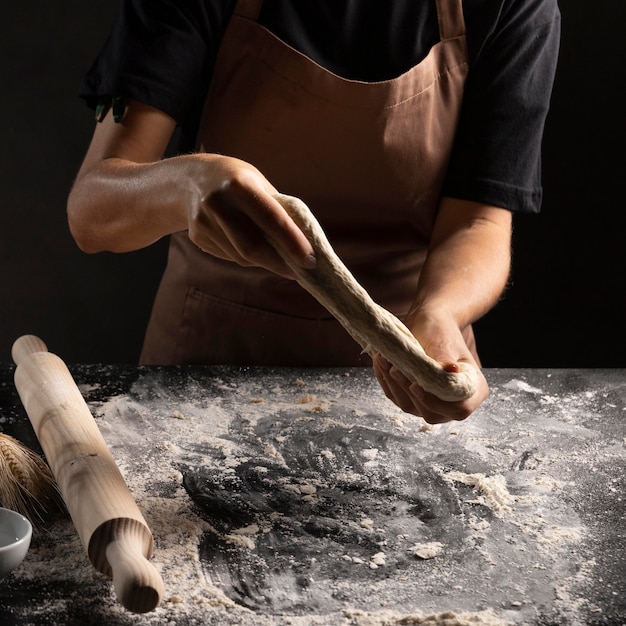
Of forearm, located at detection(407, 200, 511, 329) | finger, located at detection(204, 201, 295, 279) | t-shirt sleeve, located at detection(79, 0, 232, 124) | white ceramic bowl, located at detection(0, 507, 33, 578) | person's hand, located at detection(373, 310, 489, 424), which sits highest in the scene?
t-shirt sleeve, located at detection(79, 0, 232, 124)

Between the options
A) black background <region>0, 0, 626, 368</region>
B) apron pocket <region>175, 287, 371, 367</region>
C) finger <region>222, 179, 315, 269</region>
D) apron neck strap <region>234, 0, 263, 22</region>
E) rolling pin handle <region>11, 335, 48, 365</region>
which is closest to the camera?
finger <region>222, 179, 315, 269</region>

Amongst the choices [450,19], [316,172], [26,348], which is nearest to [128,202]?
[26,348]

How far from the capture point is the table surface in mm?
877

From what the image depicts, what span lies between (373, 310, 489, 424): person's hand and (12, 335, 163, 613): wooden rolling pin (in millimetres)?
392

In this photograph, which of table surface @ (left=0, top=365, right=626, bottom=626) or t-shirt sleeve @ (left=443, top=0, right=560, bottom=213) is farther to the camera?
t-shirt sleeve @ (left=443, top=0, right=560, bottom=213)

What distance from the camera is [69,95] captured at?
235 cm

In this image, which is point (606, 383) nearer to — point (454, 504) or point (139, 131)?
point (454, 504)

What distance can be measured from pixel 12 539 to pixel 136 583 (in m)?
0.18

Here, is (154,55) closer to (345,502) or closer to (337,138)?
(337,138)

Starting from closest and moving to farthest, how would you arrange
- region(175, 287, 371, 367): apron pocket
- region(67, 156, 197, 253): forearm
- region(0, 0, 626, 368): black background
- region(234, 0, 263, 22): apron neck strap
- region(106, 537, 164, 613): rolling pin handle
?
A: region(106, 537, 164, 613): rolling pin handle, region(67, 156, 197, 253): forearm, region(234, 0, 263, 22): apron neck strap, region(175, 287, 371, 367): apron pocket, region(0, 0, 626, 368): black background

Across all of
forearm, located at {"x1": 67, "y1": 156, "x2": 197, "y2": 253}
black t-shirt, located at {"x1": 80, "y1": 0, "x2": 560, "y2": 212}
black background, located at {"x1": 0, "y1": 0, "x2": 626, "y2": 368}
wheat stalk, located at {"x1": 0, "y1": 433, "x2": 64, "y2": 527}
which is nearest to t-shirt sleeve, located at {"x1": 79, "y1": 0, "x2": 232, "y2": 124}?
black t-shirt, located at {"x1": 80, "y1": 0, "x2": 560, "y2": 212}

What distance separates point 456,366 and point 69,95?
5.27 feet

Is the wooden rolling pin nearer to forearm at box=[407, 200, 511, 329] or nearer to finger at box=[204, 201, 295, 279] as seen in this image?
finger at box=[204, 201, 295, 279]

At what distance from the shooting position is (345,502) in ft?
3.56
